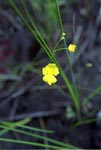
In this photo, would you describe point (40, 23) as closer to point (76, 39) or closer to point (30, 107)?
point (76, 39)

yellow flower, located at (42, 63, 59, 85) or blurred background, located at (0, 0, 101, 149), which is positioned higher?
blurred background, located at (0, 0, 101, 149)

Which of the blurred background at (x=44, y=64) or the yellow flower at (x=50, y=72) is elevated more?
the blurred background at (x=44, y=64)

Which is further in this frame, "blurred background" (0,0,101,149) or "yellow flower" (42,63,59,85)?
"blurred background" (0,0,101,149)

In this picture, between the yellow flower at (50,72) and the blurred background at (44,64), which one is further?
the blurred background at (44,64)

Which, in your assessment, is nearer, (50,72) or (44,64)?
(50,72)

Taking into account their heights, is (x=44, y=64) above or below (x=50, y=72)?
above

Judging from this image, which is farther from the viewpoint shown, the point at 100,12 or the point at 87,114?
the point at 100,12

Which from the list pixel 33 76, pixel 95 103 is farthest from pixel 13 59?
pixel 95 103

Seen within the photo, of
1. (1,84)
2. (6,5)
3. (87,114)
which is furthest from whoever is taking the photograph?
(6,5)
